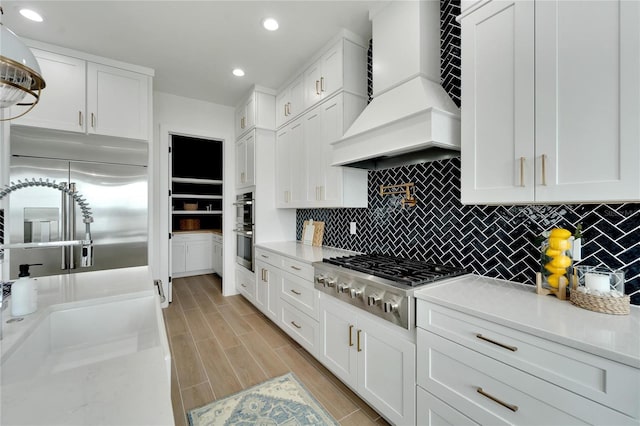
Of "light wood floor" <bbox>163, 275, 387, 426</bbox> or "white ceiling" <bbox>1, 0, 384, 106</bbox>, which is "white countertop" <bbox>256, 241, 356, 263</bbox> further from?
"white ceiling" <bbox>1, 0, 384, 106</bbox>

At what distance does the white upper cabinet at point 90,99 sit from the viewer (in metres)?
2.73

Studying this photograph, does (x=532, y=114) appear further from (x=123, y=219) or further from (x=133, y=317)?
(x=123, y=219)

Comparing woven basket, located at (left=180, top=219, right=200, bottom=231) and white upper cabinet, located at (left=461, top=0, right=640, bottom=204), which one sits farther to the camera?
woven basket, located at (left=180, top=219, right=200, bottom=231)

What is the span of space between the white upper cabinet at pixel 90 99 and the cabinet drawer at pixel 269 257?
1866mm

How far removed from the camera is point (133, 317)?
139cm

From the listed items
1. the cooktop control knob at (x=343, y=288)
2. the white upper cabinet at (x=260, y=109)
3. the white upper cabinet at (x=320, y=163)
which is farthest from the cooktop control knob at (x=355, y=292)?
the white upper cabinet at (x=260, y=109)

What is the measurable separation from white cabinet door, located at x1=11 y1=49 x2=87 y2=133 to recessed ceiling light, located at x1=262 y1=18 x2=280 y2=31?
2.04 m

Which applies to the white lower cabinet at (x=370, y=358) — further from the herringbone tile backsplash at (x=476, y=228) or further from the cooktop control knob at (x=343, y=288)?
the herringbone tile backsplash at (x=476, y=228)

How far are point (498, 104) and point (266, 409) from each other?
2.30 meters

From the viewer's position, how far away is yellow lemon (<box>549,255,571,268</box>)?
1.33 m

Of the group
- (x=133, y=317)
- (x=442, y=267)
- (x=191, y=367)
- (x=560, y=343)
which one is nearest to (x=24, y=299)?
(x=133, y=317)

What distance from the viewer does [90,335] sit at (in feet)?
4.24

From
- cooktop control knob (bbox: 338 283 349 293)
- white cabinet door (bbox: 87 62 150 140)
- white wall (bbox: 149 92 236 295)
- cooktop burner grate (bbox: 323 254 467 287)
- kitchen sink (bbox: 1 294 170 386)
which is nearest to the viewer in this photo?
kitchen sink (bbox: 1 294 170 386)

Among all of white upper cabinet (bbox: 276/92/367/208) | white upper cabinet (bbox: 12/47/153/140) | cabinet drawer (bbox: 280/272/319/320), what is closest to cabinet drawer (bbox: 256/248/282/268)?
cabinet drawer (bbox: 280/272/319/320)
